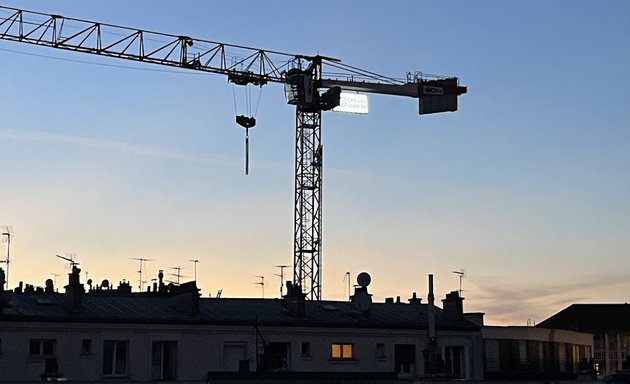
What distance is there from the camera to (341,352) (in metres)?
66.9

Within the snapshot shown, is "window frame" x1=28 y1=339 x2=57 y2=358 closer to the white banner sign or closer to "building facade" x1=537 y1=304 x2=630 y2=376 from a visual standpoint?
the white banner sign

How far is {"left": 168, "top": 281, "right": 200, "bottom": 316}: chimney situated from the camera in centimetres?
6425

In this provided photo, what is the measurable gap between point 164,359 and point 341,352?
11.0m

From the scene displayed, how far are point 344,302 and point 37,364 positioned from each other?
23.0m

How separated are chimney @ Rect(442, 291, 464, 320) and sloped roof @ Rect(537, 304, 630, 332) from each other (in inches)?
3202

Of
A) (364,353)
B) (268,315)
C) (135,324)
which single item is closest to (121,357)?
(135,324)

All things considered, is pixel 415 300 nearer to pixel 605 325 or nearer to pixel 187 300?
pixel 187 300

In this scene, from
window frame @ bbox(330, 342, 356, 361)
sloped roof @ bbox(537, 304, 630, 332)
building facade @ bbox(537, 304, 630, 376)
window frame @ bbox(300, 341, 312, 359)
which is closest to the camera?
window frame @ bbox(300, 341, 312, 359)

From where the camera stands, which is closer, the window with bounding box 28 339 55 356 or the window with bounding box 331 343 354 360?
the window with bounding box 28 339 55 356

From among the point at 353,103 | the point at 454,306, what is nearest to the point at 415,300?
the point at 454,306

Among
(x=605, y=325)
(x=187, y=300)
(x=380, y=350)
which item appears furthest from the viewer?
(x=605, y=325)

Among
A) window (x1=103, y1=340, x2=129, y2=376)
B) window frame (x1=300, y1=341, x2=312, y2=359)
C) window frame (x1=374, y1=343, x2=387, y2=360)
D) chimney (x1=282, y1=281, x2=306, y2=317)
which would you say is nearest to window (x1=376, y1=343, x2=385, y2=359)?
window frame (x1=374, y1=343, x2=387, y2=360)

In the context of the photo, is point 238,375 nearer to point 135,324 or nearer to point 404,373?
point 135,324

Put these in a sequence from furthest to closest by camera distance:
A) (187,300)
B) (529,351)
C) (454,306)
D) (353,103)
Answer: (353,103) < (529,351) < (454,306) < (187,300)
